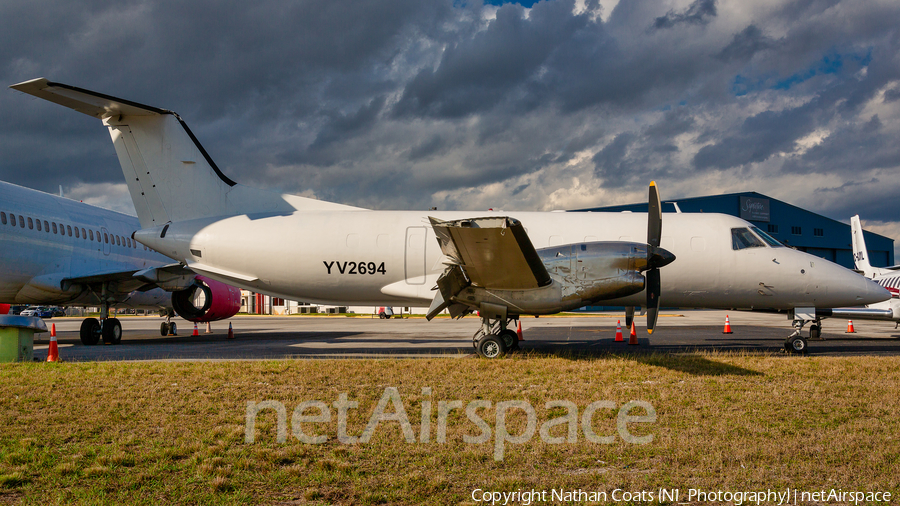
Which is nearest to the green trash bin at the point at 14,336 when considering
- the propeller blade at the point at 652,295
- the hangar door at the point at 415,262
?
the hangar door at the point at 415,262

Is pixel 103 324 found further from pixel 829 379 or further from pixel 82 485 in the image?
pixel 829 379

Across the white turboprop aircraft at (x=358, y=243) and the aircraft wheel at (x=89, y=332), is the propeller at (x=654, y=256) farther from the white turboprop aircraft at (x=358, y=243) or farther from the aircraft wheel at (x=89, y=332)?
the aircraft wheel at (x=89, y=332)

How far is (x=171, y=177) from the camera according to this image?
1423 centimetres

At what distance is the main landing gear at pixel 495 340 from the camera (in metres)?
11.8

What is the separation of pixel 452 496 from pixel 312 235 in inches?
395

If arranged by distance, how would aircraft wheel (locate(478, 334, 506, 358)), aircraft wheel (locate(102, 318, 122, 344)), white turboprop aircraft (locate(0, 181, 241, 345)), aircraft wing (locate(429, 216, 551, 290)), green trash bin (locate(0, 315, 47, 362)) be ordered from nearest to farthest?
aircraft wing (locate(429, 216, 551, 290)) → green trash bin (locate(0, 315, 47, 362)) → aircraft wheel (locate(478, 334, 506, 358)) → white turboprop aircraft (locate(0, 181, 241, 345)) → aircraft wheel (locate(102, 318, 122, 344))

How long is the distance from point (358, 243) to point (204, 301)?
10.6 meters

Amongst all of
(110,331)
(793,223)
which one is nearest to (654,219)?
(110,331)

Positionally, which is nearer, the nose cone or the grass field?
the grass field

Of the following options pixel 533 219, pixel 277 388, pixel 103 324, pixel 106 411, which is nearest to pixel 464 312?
pixel 533 219

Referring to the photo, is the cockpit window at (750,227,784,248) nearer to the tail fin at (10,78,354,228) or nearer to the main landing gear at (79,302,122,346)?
the tail fin at (10,78,354,228)

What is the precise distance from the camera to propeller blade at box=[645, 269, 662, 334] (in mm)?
10797

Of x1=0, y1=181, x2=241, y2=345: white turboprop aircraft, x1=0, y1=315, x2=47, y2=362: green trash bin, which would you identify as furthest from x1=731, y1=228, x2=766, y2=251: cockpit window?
x1=0, y1=181, x2=241, y2=345: white turboprop aircraft

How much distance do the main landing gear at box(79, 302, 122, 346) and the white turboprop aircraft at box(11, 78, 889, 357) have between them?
5.13m
